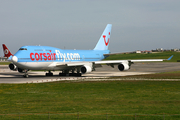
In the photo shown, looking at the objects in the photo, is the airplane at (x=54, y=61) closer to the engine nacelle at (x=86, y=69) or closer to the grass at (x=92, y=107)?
the engine nacelle at (x=86, y=69)

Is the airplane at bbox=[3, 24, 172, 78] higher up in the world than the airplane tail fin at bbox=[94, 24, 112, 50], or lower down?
lower down

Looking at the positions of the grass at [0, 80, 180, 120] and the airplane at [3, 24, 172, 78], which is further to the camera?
the airplane at [3, 24, 172, 78]

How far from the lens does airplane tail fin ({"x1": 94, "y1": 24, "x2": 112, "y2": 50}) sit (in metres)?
67.9

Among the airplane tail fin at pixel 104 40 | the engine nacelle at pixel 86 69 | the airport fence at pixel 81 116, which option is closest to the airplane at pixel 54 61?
the engine nacelle at pixel 86 69

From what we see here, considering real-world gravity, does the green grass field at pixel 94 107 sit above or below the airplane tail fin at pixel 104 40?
below

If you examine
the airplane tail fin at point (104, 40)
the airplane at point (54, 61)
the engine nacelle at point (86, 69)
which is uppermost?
the airplane tail fin at point (104, 40)

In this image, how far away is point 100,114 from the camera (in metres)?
17.6

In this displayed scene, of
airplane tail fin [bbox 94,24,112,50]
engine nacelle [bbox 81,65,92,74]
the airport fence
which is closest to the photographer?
the airport fence

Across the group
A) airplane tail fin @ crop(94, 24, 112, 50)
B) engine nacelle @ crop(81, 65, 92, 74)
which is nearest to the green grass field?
engine nacelle @ crop(81, 65, 92, 74)

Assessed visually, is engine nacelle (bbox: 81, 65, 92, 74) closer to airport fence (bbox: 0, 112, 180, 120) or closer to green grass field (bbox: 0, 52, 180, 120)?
green grass field (bbox: 0, 52, 180, 120)

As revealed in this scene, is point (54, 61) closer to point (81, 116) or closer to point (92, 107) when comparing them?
point (92, 107)

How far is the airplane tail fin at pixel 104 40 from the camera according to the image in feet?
223

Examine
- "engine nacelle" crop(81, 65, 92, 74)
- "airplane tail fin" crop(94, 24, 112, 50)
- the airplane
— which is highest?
"airplane tail fin" crop(94, 24, 112, 50)

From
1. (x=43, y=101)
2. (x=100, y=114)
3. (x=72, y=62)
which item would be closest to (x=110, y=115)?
(x=100, y=114)
